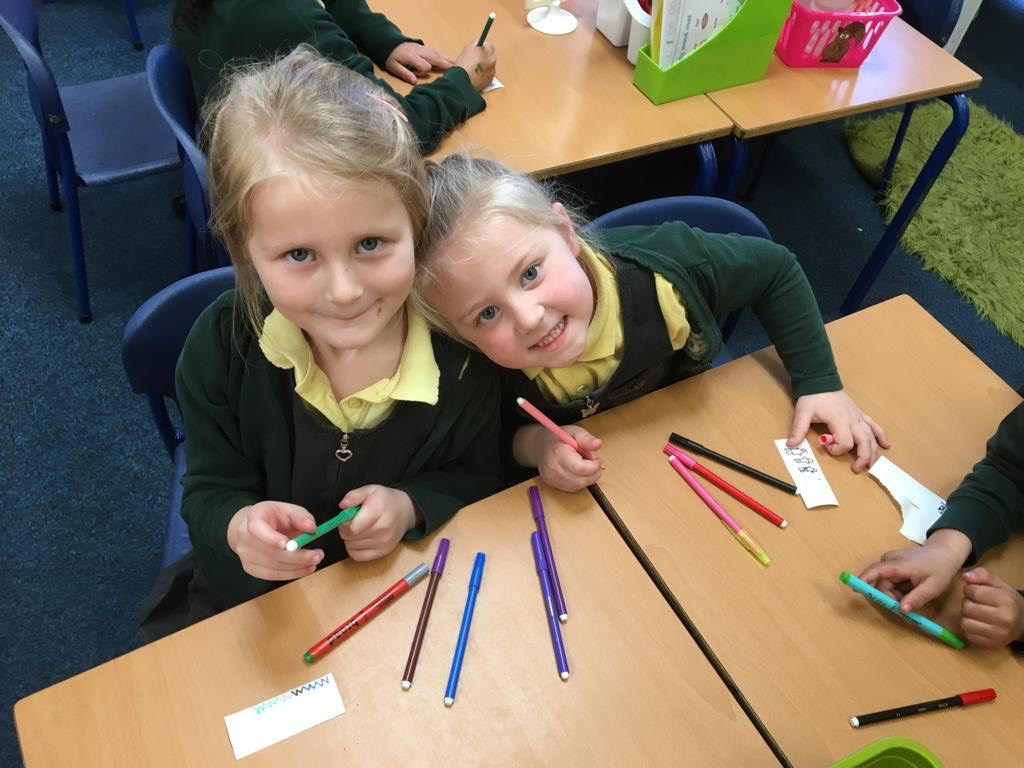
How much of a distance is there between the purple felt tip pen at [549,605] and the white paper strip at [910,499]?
1.63ft

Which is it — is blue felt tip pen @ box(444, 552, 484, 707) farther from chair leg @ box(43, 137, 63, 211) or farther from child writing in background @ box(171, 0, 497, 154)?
chair leg @ box(43, 137, 63, 211)

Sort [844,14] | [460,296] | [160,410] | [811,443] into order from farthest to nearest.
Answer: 1. [844,14]
2. [160,410]
3. [811,443]
4. [460,296]

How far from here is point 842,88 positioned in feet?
6.07

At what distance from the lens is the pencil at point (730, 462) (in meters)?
1.06

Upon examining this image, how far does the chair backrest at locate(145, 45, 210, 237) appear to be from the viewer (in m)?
1.43

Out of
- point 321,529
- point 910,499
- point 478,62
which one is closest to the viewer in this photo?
point 321,529

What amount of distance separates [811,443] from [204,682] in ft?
2.85

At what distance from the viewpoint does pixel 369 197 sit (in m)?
0.81

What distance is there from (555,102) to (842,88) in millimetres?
722

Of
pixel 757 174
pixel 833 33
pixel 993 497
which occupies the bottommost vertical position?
pixel 757 174

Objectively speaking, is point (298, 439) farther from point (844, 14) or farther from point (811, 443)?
point (844, 14)

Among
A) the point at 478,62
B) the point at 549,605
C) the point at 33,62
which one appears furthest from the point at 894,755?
the point at 33,62

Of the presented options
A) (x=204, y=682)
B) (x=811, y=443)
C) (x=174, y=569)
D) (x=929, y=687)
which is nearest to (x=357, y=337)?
(x=204, y=682)

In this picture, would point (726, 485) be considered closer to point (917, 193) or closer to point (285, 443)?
point (285, 443)
